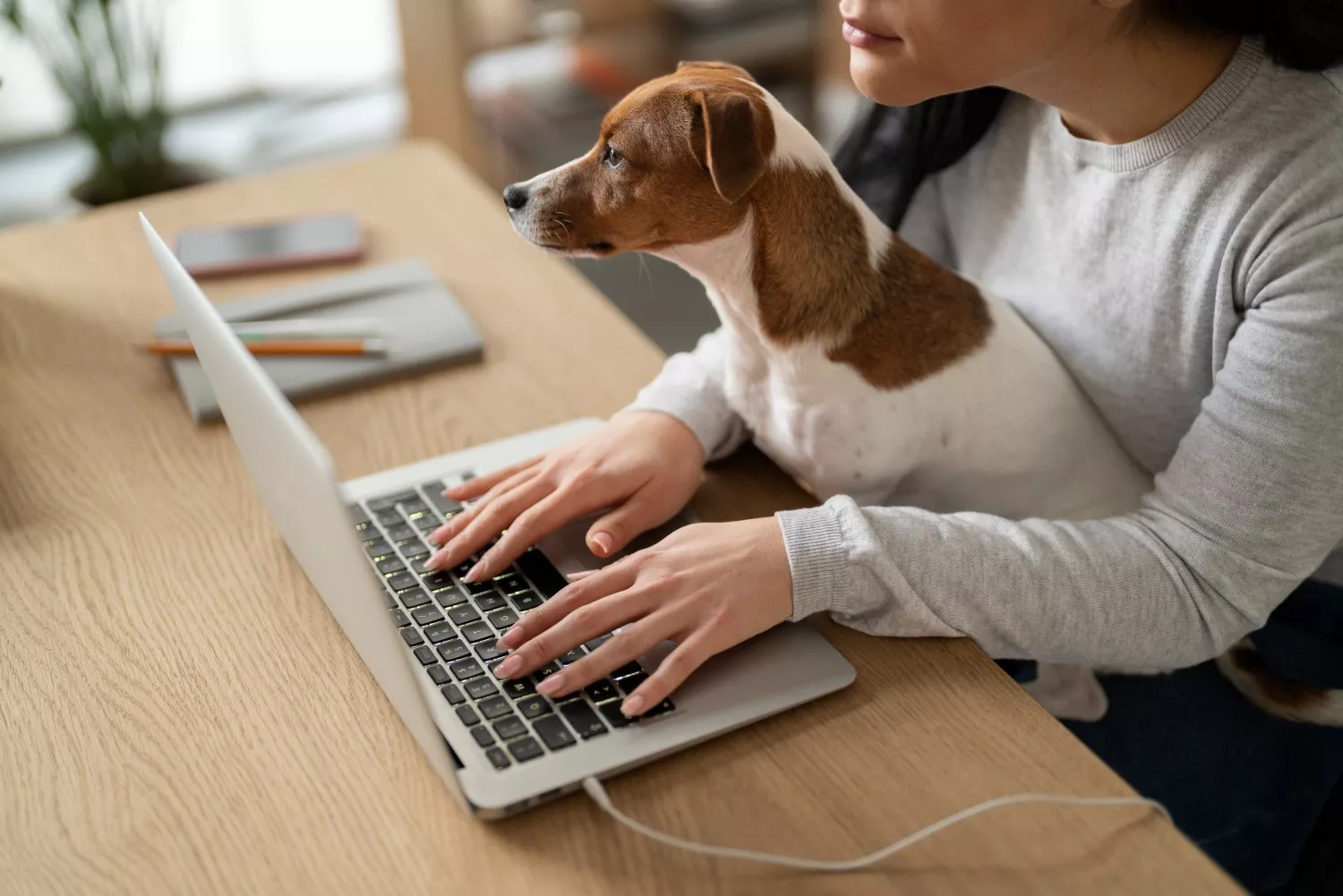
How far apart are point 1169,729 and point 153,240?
843 mm

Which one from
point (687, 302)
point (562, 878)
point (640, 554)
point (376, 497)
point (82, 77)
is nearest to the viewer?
point (562, 878)

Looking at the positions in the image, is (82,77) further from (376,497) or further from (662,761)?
(662,761)

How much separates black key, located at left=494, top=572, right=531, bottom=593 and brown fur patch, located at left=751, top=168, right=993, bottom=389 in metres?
0.25

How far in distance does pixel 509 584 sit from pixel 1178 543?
17.3 inches

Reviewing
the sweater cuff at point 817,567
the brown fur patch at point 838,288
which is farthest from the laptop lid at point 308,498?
the brown fur patch at point 838,288

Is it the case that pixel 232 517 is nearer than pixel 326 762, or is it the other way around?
pixel 326 762

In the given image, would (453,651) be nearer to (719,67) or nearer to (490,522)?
(490,522)

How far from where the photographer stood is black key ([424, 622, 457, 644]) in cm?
79

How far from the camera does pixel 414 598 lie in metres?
0.83

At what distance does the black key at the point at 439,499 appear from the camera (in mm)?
921

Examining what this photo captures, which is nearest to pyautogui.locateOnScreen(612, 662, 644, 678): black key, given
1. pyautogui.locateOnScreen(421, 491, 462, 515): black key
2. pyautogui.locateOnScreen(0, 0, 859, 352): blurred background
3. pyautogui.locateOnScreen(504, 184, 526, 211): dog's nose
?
pyautogui.locateOnScreen(421, 491, 462, 515): black key

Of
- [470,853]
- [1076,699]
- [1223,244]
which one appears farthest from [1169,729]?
[470,853]

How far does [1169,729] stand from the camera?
1027 millimetres

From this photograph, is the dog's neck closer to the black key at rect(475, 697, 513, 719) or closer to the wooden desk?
the wooden desk
